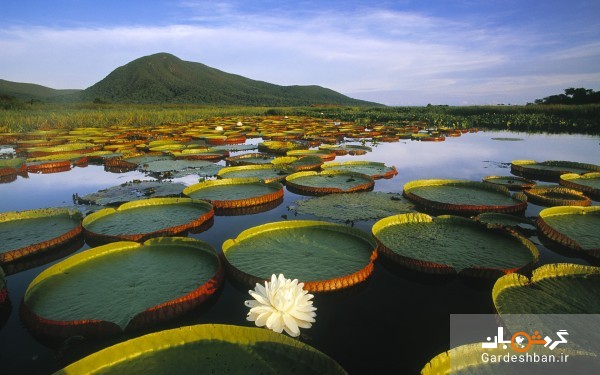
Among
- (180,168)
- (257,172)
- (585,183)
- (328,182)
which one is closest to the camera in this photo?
(585,183)

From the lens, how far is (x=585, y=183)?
20.4 ft

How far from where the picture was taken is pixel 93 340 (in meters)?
2.23

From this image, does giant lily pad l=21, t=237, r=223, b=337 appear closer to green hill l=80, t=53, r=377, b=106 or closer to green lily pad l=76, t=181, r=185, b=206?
green lily pad l=76, t=181, r=185, b=206

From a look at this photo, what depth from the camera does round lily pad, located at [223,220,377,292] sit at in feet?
9.68

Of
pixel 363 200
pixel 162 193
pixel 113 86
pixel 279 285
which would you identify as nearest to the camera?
pixel 279 285

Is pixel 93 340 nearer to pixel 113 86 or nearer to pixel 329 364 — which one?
pixel 329 364

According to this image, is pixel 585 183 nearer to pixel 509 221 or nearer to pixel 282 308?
pixel 509 221

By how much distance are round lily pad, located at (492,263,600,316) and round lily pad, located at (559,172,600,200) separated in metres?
3.81

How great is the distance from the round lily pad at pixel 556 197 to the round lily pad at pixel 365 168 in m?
2.75

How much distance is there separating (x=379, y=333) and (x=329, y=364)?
2.86 ft

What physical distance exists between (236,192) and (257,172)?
1921 mm

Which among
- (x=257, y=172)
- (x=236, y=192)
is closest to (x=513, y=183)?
(x=236, y=192)

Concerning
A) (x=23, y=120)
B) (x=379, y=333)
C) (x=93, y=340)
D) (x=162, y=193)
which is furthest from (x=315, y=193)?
(x=23, y=120)

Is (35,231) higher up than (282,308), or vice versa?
(282,308)
